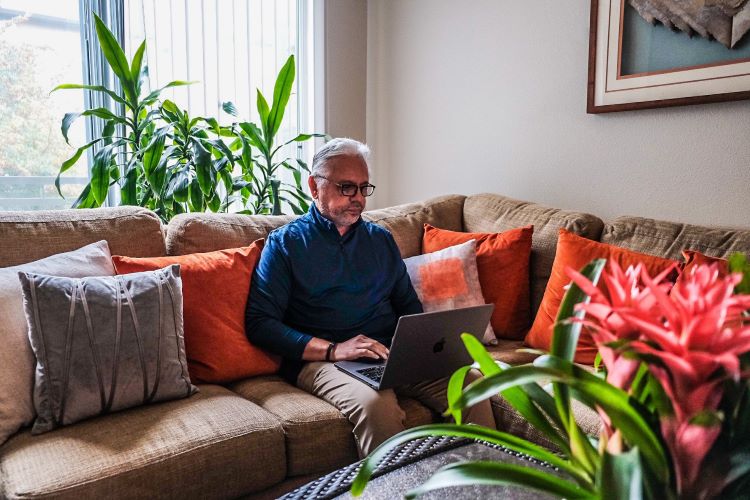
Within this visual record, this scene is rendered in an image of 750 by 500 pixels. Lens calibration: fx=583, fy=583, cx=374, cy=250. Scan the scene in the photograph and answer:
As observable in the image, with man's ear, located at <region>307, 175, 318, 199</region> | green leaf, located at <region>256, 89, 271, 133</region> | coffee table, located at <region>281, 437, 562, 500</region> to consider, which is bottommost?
coffee table, located at <region>281, 437, 562, 500</region>

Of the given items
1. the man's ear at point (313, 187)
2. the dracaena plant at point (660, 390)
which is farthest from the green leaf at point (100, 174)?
the dracaena plant at point (660, 390)

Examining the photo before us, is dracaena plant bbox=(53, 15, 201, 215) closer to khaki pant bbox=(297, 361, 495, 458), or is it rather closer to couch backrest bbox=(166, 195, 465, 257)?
couch backrest bbox=(166, 195, 465, 257)

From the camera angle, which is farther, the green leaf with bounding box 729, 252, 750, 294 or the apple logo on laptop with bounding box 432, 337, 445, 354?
the apple logo on laptop with bounding box 432, 337, 445, 354

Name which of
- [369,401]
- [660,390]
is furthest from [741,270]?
[369,401]

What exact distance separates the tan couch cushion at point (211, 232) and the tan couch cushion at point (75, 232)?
0.06m

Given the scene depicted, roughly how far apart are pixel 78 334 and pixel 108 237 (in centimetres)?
50

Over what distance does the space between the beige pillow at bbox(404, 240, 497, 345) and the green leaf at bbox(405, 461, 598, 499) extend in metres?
1.46

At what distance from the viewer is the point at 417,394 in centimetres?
173

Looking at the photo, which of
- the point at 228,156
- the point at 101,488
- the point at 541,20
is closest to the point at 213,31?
the point at 228,156

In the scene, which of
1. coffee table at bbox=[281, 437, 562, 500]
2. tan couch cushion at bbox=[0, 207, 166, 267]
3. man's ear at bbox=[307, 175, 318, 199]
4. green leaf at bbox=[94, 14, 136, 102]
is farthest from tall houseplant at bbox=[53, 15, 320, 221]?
coffee table at bbox=[281, 437, 562, 500]

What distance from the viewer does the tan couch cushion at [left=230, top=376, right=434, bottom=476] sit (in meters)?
1.48

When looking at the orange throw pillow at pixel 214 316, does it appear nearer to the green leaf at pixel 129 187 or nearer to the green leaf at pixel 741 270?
the green leaf at pixel 129 187

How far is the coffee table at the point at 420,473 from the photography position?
960mm

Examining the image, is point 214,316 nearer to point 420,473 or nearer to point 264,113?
point 420,473
